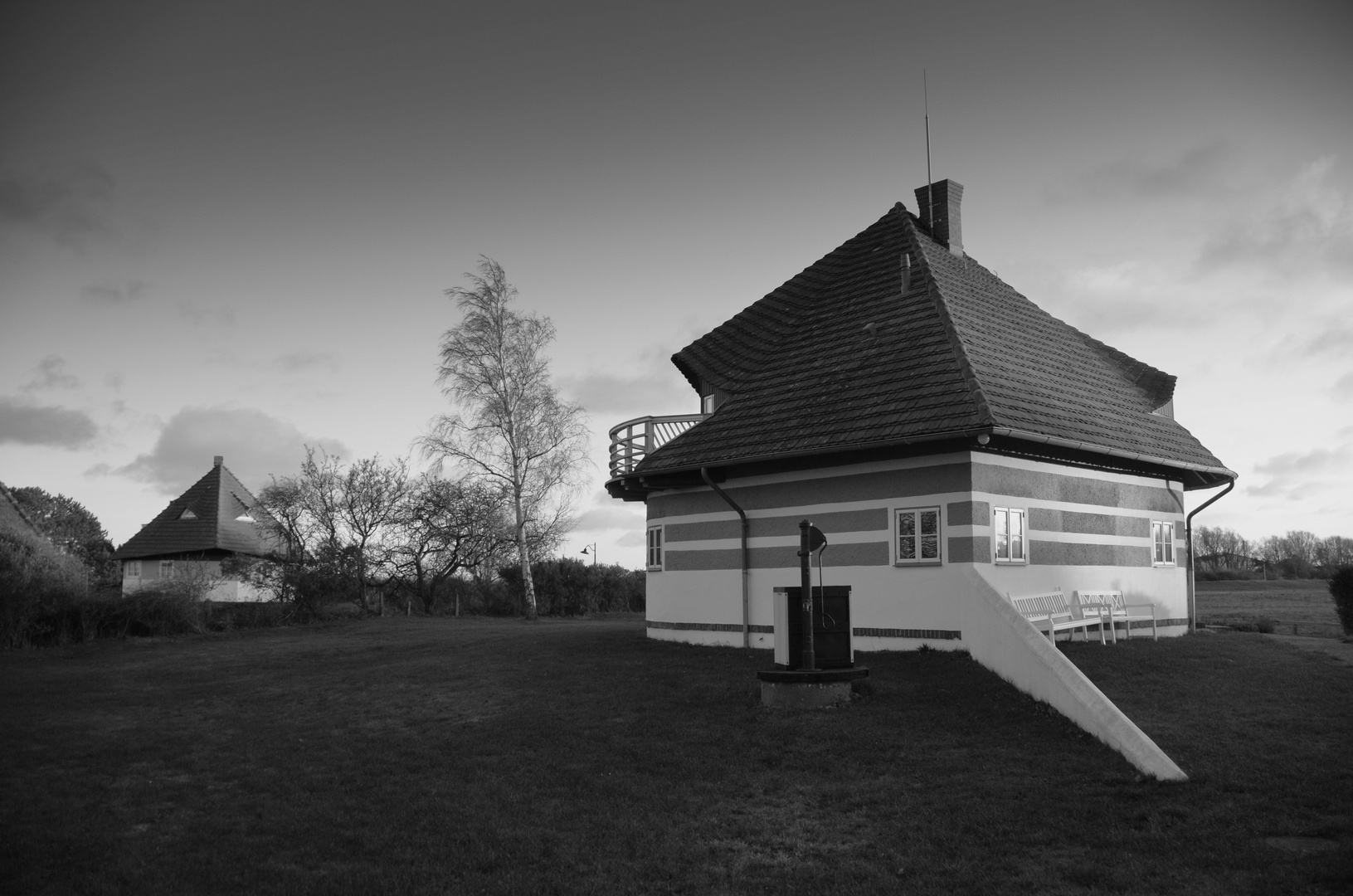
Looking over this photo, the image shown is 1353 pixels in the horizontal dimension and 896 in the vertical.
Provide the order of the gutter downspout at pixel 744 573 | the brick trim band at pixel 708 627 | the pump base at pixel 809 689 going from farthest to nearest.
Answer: the gutter downspout at pixel 744 573 < the brick trim band at pixel 708 627 < the pump base at pixel 809 689

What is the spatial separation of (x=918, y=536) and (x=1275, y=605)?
3044 cm

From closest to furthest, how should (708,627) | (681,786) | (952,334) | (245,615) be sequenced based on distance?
(681,786)
(952,334)
(708,627)
(245,615)

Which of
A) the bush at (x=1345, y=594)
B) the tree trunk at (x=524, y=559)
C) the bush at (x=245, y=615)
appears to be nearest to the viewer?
the bush at (x=1345, y=594)

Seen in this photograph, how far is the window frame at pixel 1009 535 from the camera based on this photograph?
1606 centimetres

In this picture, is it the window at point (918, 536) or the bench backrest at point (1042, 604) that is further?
the window at point (918, 536)

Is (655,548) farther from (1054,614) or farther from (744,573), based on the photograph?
(1054,614)

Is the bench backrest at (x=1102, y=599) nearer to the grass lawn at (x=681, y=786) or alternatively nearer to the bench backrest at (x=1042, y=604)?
the bench backrest at (x=1042, y=604)

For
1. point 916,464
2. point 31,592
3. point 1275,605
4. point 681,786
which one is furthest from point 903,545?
point 1275,605

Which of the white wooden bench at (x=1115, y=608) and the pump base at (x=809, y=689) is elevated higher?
the white wooden bench at (x=1115, y=608)

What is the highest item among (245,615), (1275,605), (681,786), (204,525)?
(204,525)

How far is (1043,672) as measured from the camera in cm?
1215

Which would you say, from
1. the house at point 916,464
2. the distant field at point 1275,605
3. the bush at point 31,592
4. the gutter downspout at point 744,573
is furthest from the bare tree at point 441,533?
the distant field at point 1275,605

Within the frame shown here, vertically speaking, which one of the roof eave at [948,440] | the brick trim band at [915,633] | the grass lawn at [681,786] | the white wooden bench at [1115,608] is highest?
the roof eave at [948,440]

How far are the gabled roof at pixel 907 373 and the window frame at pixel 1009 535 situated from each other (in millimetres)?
1345
